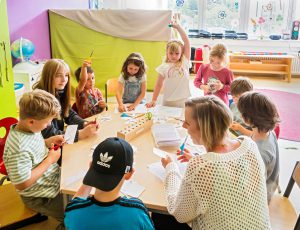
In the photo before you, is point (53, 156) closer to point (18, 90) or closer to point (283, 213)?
point (283, 213)

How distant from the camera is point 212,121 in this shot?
1292 millimetres

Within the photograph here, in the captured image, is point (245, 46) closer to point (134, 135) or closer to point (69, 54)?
point (69, 54)

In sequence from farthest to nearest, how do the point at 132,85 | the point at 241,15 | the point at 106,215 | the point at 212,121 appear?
1. the point at 241,15
2. the point at 132,85
3. the point at 212,121
4. the point at 106,215

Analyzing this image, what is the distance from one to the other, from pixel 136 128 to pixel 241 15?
671 centimetres

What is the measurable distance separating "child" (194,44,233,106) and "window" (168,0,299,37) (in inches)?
206

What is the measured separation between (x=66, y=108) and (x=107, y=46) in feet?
9.29

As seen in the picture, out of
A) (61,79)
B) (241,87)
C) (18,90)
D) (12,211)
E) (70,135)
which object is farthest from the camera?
(18,90)

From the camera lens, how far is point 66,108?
2.45 metres

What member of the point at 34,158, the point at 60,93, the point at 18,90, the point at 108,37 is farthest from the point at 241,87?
the point at 108,37

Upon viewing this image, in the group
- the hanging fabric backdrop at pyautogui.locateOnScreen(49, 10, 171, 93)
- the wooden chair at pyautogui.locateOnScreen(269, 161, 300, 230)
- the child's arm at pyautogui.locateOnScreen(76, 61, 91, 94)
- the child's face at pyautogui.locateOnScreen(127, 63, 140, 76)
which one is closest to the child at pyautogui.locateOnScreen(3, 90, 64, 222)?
the child's arm at pyautogui.locateOnScreen(76, 61, 91, 94)

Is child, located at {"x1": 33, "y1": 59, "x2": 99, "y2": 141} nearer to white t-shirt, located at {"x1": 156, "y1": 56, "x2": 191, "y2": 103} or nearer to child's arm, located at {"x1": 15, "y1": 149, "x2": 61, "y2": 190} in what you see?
child's arm, located at {"x1": 15, "y1": 149, "x2": 61, "y2": 190}

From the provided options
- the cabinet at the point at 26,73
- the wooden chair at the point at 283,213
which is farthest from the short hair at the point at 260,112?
the cabinet at the point at 26,73

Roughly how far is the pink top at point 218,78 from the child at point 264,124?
48.6 inches

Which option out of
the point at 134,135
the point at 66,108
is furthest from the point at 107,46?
the point at 134,135
